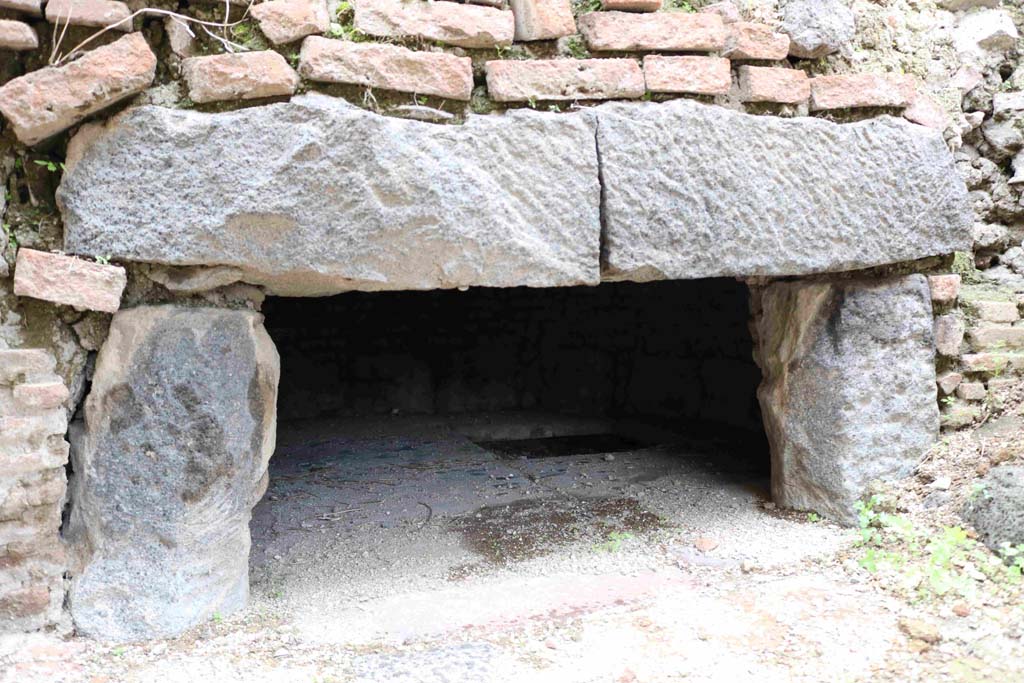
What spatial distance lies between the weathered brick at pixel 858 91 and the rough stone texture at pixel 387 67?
1063 mm

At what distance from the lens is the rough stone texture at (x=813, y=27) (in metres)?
2.35

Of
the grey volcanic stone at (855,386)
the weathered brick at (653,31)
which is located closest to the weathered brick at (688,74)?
the weathered brick at (653,31)

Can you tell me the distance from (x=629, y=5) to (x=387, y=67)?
2.26 ft

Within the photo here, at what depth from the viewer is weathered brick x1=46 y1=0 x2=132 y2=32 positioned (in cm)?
177

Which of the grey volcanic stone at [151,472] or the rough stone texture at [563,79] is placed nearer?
the grey volcanic stone at [151,472]

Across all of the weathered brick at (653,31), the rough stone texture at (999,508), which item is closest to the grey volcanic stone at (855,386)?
the rough stone texture at (999,508)

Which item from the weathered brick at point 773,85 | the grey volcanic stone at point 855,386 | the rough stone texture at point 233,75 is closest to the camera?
the rough stone texture at point 233,75

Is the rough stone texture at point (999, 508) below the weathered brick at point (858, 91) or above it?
below

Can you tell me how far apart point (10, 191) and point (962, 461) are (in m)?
2.72

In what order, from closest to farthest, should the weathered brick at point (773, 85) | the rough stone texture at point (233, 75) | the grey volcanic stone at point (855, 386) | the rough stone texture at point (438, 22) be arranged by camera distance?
the rough stone texture at point (233, 75), the rough stone texture at point (438, 22), the weathered brick at point (773, 85), the grey volcanic stone at point (855, 386)

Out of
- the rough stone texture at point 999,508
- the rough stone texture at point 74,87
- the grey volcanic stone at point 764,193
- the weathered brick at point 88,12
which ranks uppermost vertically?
the weathered brick at point 88,12

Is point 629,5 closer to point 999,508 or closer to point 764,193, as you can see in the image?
point 764,193

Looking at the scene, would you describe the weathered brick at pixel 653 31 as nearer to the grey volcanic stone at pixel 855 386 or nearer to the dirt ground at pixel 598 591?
the grey volcanic stone at pixel 855 386

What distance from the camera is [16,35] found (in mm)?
1734
